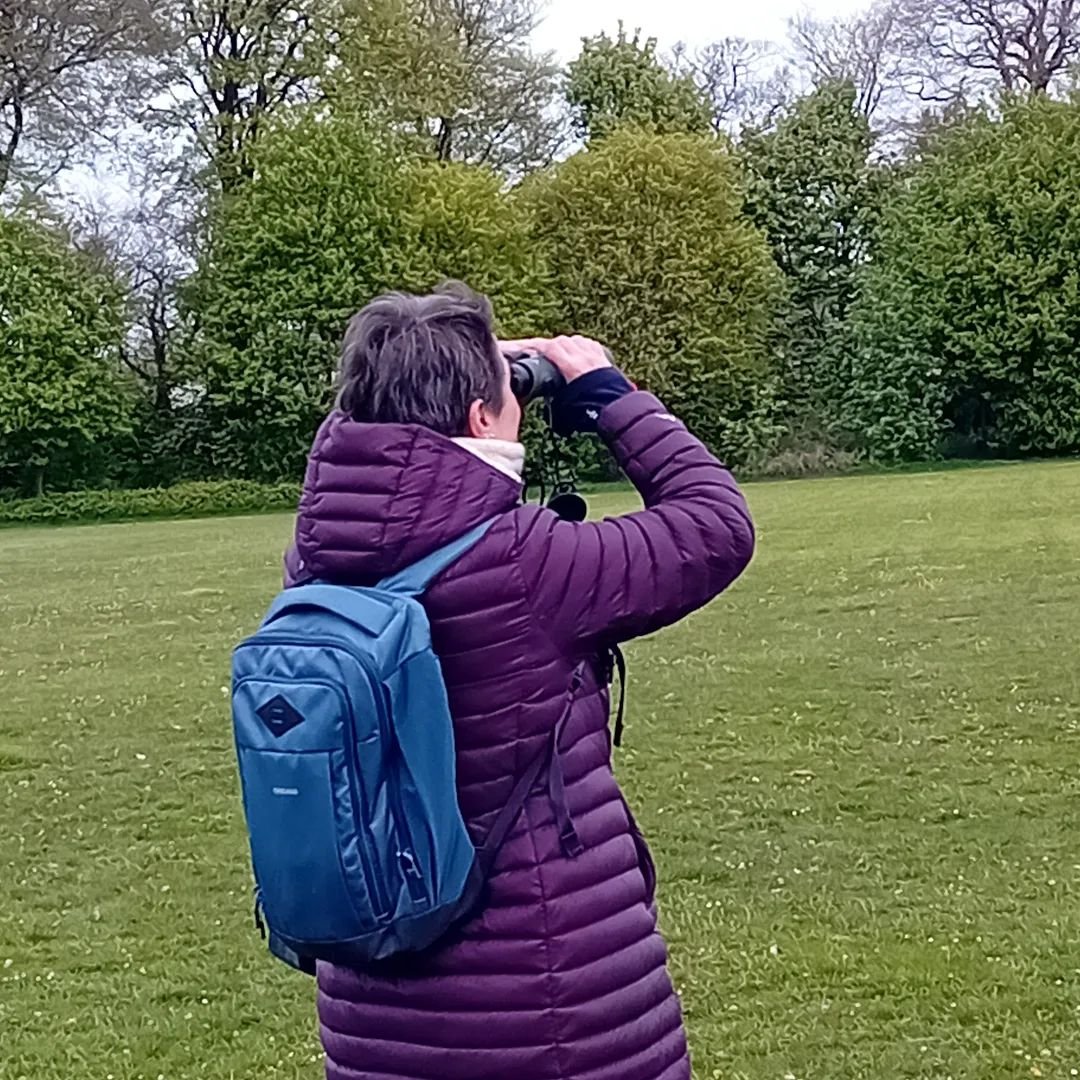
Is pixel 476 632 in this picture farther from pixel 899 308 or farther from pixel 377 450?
pixel 899 308

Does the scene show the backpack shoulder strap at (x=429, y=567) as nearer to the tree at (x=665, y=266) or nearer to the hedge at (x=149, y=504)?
the hedge at (x=149, y=504)

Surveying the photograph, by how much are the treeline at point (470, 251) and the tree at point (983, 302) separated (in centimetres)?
7

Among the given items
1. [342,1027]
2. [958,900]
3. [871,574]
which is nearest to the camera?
[342,1027]

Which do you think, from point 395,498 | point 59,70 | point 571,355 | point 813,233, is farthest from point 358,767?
point 59,70

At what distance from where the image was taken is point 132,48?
42719 mm

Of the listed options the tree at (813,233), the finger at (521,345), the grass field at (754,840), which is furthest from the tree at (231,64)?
the finger at (521,345)

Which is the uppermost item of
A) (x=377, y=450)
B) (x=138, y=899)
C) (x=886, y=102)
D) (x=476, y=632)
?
(x=886, y=102)

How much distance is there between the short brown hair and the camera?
8.35ft

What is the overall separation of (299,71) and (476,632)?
1670 inches

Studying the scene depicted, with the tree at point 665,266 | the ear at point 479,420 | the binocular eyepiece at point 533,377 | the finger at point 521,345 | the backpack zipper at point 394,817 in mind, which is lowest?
the backpack zipper at point 394,817

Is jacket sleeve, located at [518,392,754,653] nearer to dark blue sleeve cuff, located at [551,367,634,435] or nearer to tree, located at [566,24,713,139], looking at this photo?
dark blue sleeve cuff, located at [551,367,634,435]

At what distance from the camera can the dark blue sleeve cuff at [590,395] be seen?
282cm

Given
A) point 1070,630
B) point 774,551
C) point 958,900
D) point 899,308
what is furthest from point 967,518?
point 899,308

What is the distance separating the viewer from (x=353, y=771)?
7.96 feet
